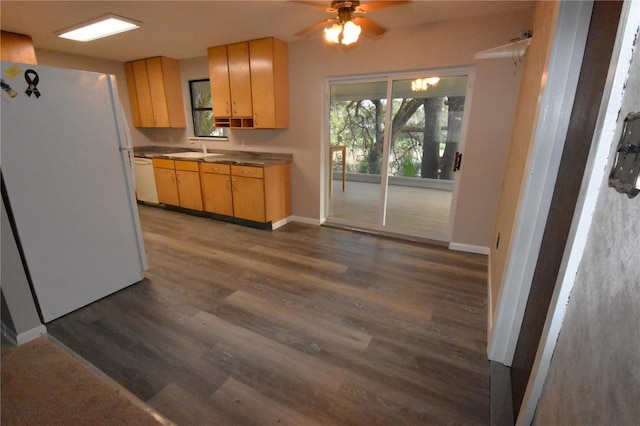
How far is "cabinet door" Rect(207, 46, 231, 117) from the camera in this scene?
12.8 ft

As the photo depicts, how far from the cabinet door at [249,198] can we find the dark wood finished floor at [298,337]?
85cm

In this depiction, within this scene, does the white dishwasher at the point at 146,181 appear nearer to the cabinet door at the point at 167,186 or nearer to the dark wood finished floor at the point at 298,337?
the cabinet door at the point at 167,186

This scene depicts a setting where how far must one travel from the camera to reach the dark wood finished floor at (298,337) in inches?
56.1

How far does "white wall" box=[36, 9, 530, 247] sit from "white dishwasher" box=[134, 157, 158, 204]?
183 centimetres

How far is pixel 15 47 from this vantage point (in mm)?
3336

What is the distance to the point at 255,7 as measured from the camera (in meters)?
2.64

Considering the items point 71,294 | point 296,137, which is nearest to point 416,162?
point 296,137

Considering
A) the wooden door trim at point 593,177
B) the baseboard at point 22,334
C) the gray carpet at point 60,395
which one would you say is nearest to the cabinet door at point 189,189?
the baseboard at point 22,334

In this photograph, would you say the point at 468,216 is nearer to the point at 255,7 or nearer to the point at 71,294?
the point at 255,7

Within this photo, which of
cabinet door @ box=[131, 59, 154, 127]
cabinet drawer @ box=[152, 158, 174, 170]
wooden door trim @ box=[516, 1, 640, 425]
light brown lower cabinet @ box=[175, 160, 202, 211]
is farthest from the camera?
cabinet door @ box=[131, 59, 154, 127]

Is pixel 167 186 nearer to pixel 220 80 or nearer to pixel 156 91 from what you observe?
pixel 156 91

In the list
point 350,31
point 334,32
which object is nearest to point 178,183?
point 334,32

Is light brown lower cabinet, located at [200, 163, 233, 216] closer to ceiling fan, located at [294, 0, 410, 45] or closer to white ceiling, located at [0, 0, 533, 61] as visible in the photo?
white ceiling, located at [0, 0, 533, 61]

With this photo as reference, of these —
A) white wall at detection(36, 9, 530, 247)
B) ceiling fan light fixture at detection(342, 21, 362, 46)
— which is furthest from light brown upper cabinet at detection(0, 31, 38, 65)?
ceiling fan light fixture at detection(342, 21, 362, 46)
